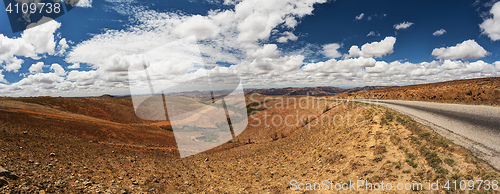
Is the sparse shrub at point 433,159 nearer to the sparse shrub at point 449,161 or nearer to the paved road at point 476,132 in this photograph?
the sparse shrub at point 449,161

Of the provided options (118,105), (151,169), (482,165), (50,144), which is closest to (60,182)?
(151,169)

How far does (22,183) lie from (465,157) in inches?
583

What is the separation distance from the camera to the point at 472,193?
530 centimetres

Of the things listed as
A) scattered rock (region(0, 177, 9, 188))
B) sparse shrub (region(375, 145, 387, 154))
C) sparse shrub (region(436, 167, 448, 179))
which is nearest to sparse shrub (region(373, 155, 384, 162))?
Result: sparse shrub (region(375, 145, 387, 154))

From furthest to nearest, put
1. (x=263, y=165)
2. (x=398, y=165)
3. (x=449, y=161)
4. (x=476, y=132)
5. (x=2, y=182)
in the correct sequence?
(x=263, y=165)
(x=476, y=132)
(x=398, y=165)
(x=449, y=161)
(x=2, y=182)

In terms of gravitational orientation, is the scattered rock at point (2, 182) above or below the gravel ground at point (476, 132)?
above

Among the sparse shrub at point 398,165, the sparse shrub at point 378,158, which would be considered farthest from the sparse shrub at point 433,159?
the sparse shrub at point 378,158

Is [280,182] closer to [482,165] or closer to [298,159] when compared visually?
[298,159]

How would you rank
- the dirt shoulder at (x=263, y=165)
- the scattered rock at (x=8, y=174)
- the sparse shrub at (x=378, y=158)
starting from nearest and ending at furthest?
the scattered rock at (x=8, y=174)
the dirt shoulder at (x=263, y=165)
the sparse shrub at (x=378, y=158)

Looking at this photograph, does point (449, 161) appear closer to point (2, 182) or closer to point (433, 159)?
point (433, 159)

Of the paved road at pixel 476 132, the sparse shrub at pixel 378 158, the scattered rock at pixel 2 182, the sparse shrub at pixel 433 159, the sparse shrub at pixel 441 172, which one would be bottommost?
the sparse shrub at pixel 378 158

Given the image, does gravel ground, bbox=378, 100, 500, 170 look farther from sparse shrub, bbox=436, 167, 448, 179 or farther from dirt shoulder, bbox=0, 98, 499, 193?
sparse shrub, bbox=436, 167, 448, 179

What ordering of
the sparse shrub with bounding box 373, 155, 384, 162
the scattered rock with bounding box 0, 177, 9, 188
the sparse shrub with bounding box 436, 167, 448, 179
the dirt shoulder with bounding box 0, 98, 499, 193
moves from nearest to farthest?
the scattered rock with bounding box 0, 177, 9, 188 < the sparse shrub with bounding box 436, 167, 448, 179 < the dirt shoulder with bounding box 0, 98, 499, 193 < the sparse shrub with bounding box 373, 155, 384, 162

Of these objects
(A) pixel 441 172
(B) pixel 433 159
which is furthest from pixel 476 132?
(A) pixel 441 172
